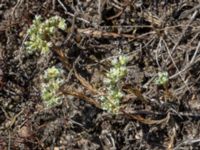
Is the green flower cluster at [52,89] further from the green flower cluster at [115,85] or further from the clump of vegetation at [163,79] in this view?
the clump of vegetation at [163,79]

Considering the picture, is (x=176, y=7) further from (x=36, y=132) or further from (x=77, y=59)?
(x=36, y=132)

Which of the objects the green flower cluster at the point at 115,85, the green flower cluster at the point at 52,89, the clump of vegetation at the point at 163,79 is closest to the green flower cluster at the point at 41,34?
the green flower cluster at the point at 52,89

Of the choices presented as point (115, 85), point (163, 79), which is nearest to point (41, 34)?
point (115, 85)

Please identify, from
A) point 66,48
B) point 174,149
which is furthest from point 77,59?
point 174,149

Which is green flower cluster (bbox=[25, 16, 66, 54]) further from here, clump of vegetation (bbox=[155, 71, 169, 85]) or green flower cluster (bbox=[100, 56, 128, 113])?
clump of vegetation (bbox=[155, 71, 169, 85])

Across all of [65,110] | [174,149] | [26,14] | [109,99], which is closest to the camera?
[109,99]

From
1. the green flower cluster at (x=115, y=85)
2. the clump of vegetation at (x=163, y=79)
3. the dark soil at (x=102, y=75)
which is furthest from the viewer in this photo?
the dark soil at (x=102, y=75)

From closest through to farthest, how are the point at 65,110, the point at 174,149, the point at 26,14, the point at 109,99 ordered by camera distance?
the point at 109,99, the point at 174,149, the point at 65,110, the point at 26,14

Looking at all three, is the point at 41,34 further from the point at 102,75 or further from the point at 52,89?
the point at 102,75

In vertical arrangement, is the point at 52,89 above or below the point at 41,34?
below
